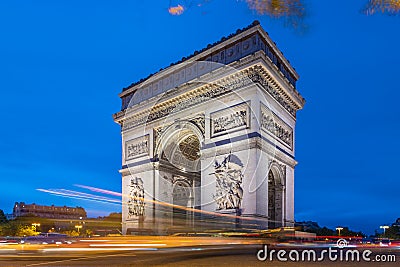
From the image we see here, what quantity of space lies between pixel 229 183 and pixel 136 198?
766 centimetres

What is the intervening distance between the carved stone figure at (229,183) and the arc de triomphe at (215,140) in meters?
0.05

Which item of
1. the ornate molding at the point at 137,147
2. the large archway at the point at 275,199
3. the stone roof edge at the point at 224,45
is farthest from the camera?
the ornate molding at the point at 137,147

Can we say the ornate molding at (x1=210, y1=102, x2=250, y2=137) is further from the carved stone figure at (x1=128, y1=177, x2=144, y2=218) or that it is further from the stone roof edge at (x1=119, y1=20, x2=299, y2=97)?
the carved stone figure at (x1=128, y1=177, x2=144, y2=218)

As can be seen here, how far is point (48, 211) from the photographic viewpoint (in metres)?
96.4

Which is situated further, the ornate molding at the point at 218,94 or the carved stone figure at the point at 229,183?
the ornate molding at the point at 218,94

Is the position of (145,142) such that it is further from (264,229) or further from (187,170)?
(264,229)

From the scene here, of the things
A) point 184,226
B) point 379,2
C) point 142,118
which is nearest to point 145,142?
point 142,118

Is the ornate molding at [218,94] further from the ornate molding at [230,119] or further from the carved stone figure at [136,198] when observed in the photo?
the carved stone figure at [136,198]

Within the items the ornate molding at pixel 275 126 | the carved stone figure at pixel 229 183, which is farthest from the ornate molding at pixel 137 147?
the ornate molding at pixel 275 126

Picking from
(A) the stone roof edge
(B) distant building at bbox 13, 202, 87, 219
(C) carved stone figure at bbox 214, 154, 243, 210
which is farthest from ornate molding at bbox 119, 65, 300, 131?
(B) distant building at bbox 13, 202, 87, 219

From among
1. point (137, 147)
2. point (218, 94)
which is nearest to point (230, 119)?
point (218, 94)

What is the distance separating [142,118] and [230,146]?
25.5 ft

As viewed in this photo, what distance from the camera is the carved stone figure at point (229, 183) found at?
61.6ft

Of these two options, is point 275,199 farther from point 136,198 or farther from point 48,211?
point 48,211
